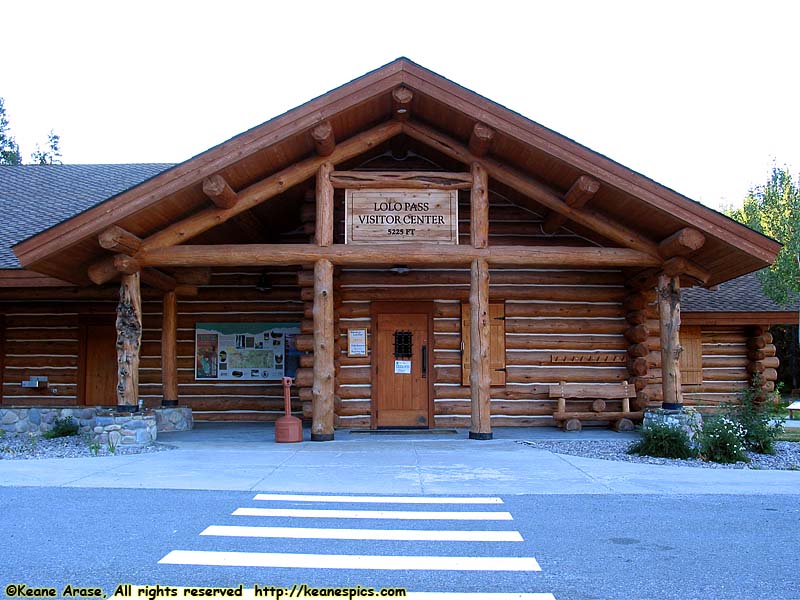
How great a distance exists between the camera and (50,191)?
19.1 meters

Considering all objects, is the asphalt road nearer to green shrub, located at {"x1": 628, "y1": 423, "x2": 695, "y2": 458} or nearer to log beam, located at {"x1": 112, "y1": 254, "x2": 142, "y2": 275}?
green shrub, located at {"x1": 628, "y1": 423, "x2": 695, "y2": 458}

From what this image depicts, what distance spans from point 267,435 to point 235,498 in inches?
239

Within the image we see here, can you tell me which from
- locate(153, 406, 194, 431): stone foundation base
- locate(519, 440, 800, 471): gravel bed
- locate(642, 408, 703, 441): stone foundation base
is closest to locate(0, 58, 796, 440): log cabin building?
locate(642, 408, 703, 441): stone foundation base

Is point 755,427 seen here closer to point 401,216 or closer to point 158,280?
point 401,216

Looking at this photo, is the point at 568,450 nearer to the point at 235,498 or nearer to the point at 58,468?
the point at 235,498

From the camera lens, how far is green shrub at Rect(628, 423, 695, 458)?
1071 centimetres

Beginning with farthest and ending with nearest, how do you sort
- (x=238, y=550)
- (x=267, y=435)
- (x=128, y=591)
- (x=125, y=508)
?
1. (x=267, y=435)
2. (x=125, y=508)
3. (x=238, y=550)
4. (x=128, y=591)

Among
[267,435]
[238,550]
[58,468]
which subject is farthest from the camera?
[267,435]

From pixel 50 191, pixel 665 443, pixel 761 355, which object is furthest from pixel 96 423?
pixel 761 355

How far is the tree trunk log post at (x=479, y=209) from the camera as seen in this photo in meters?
12.4

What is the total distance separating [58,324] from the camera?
1672 centimetres

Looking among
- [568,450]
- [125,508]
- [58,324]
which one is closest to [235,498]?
[125,508]

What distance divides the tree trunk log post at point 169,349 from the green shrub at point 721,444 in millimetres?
10010

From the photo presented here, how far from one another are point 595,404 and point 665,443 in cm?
363
